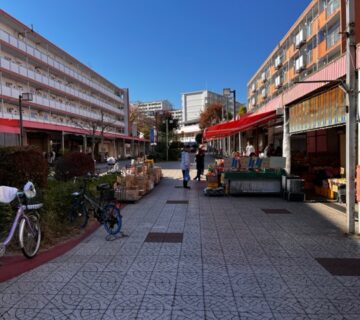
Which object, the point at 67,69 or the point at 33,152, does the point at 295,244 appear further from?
the point at 67,69

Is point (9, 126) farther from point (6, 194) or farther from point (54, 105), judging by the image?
point (54, 105)

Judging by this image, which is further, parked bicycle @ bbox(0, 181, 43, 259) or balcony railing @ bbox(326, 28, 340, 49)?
balcony railing @ bbox(326, 28, 340, 49)

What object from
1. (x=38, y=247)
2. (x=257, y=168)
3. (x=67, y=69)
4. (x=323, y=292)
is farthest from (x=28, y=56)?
(x=323, y=292)

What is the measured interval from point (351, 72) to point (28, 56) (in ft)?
136

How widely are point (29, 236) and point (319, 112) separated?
26.5 feet

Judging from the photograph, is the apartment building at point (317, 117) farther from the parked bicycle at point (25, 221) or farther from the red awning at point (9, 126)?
the red awning at point (9, 126)

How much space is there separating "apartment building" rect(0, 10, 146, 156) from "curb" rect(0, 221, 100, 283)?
1849cm

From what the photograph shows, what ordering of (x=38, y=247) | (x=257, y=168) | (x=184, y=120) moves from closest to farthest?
1. (x=38, y=247)
2. (x=257, y=168)
3. (x=184, y=120)

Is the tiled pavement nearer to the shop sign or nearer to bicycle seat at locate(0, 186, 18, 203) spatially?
bicycle seat at locate(0, 186, 18, 203)

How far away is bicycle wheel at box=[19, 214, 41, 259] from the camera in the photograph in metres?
5.61

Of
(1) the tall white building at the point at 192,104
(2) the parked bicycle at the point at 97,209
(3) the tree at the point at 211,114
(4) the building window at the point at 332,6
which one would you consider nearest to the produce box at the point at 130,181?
(2) the parked bicycle at the point at 97,209

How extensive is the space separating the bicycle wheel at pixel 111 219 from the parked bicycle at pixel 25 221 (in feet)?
4.79

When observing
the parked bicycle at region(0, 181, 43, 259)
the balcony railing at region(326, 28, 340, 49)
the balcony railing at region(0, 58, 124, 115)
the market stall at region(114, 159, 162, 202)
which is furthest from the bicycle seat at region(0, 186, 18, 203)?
the balcony railing at region(326, 28, 340, 49)

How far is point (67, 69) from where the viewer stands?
5378 centimetres
